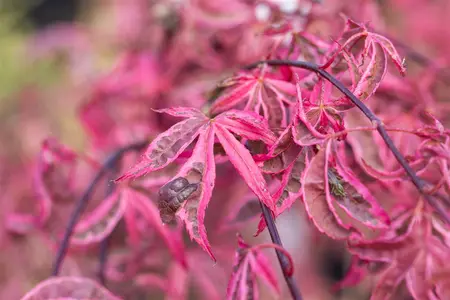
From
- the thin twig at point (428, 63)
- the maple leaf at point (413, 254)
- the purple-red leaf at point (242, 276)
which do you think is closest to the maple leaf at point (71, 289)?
the purple-red leaf at point (242, 276)

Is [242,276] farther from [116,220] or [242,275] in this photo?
[116,220]

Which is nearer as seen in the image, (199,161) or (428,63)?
(199,161)

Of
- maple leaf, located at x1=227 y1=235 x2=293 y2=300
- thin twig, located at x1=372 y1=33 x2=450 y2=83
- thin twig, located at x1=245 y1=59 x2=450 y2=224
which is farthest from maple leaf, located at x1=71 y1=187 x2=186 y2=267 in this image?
thin twig, located at x1=372 y1=33 x2=450 y2=83

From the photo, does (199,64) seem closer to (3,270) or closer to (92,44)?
(3,270)

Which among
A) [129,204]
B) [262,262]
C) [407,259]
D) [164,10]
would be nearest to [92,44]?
[164,10]

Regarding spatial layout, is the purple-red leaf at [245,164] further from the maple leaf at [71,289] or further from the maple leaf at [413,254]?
the maple leaf at [71,289]

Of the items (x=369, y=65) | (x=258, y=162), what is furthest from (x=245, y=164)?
(x=369, y=65)
